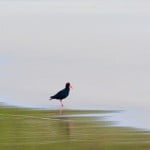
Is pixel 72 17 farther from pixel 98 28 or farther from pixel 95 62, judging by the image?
pixel 95 62

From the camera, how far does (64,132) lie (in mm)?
14141

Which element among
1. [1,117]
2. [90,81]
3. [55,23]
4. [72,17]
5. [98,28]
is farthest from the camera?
[72,17]

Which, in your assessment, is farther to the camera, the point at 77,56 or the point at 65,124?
the point at 77,56

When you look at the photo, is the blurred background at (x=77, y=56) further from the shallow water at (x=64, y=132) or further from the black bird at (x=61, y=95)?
the shallow water at (x=64, y=132)

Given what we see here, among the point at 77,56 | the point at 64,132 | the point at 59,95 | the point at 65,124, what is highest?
the point at 77,56

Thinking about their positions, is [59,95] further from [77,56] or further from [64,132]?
[77,56]

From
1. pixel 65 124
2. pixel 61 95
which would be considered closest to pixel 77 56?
pixel 61 95

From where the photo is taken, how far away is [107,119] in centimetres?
1581

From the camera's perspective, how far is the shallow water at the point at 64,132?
42.5 ft

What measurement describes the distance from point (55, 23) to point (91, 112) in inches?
890

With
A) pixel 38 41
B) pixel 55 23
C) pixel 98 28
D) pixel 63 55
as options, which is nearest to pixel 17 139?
pixel 63 55

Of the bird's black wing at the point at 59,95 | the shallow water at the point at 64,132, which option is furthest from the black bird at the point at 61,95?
the shallow water at the point at 64,132

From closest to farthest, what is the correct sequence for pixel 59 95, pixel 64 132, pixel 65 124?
1. pixel 64 132
2. pixel 65 124
3. pixel 59 95

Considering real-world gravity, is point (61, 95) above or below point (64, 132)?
above
